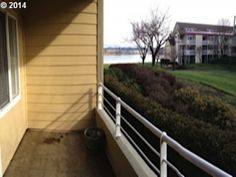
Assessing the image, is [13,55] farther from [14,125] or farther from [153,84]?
[153,84]

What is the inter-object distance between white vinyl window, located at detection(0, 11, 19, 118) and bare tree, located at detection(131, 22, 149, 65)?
52.2ft

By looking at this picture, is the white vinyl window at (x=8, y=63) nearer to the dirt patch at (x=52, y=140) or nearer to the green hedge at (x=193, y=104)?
the dirt patch at (x=52, y=140)

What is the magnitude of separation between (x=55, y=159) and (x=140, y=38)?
54.7ft

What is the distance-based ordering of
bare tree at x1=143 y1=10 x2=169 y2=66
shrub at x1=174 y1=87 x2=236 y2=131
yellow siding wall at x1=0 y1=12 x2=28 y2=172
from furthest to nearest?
bare tree at x1=143 y1=10 x2=169 y2=66
shrub at x1=174 y1=87 x2=236 y2=131
yellow siding wall at x1=0 y1=12 x2=28 y2=172

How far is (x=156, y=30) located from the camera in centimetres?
1972

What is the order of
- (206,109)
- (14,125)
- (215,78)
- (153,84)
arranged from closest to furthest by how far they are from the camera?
1. (14,125)
2. (206,109)
3. (153,84)
4. (215,78)

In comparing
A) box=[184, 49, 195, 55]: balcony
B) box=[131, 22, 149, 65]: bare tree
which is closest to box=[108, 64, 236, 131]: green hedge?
box=[131, 22, 149, 65]: bare tree

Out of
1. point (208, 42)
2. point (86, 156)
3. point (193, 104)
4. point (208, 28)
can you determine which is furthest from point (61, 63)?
point (208, 28)

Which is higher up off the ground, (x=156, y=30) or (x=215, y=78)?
(x=156, y=30)

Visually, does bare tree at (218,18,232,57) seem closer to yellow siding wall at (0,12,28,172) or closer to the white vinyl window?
yellow siding wall at (0,12,28,172)

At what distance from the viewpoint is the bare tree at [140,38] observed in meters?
19.7

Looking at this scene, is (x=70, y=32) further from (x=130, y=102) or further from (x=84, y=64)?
(x=130, y=102)

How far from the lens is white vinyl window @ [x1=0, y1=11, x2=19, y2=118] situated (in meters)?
3.57

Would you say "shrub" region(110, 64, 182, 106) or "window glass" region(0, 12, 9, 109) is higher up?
"window glass" region(0, 12, 9, 109)
